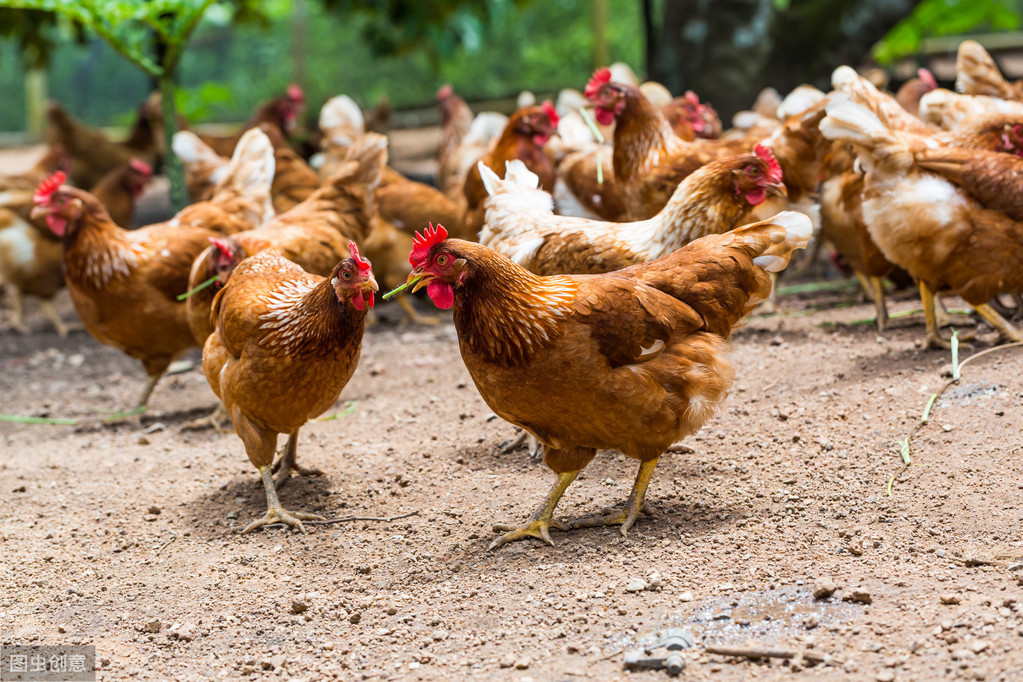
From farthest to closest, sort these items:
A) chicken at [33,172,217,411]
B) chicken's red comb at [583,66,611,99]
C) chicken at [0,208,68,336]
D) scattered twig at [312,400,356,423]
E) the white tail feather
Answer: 1. chicken at [0,208,68,336]
2. chicken's red comb at [583,66,611,99]
3. chicken at [33,172,217,411]
4. scattered twig at [312,400,356,423]
5. the white tail feather

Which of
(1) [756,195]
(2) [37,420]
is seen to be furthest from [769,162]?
(2) [37,420]

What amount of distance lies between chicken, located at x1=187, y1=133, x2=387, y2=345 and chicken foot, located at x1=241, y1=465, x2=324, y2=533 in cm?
117

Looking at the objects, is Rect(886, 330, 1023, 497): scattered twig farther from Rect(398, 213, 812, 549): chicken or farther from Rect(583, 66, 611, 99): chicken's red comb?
Rect(583, 66, 611, 99): chicken's red comb

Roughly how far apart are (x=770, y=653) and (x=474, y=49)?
12.4 metres

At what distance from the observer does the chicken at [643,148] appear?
5.96 meters

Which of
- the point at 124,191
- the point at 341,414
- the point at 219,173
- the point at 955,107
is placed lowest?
the point at 341,414

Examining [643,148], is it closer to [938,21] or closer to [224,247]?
[224,247]

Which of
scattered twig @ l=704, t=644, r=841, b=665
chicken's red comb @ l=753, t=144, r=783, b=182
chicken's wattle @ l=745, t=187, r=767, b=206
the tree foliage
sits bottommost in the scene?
scattered twig @ l=704, t=644, r=841, b=665

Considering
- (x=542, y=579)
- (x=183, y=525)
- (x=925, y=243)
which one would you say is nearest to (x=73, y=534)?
(x=183, y=525)

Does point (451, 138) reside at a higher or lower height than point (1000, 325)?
higher

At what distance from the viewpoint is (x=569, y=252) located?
4.71 m

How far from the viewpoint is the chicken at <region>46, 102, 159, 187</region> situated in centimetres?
1210

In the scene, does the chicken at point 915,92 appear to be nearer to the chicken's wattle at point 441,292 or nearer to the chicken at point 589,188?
the chicken at point 589,188

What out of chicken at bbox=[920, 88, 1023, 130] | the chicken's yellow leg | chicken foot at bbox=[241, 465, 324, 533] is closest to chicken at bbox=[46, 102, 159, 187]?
chicken foot at bbox=[241, 465, 324, 533]
